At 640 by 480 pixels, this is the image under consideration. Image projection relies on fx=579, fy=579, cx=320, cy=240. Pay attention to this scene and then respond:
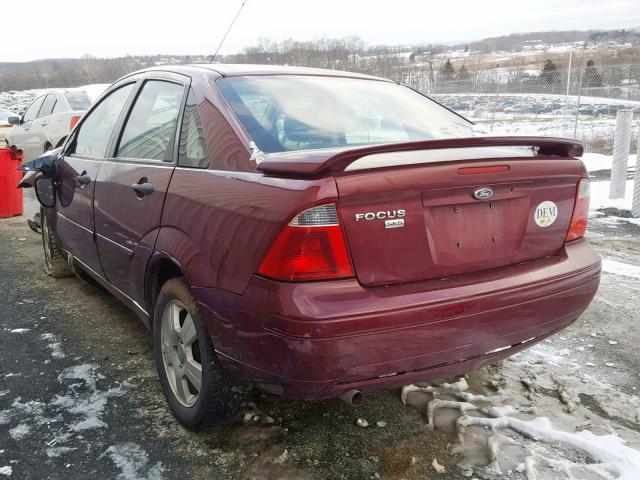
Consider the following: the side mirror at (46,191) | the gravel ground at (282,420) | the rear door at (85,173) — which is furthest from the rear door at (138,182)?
the side mirror at (46,191)

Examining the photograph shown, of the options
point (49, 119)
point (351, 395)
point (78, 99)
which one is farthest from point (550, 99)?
point (351, 395)

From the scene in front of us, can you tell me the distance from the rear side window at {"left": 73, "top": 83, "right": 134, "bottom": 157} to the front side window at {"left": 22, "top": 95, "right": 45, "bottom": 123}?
26.1 feet

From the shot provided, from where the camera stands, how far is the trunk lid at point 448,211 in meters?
2.00

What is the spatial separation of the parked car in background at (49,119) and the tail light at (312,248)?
8.38 m

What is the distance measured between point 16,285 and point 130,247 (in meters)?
2.50

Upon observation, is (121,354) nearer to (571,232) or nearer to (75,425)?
(75,425)

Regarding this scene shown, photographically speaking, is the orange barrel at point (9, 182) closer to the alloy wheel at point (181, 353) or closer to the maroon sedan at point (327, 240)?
the maroon sedan at point (327, 240)

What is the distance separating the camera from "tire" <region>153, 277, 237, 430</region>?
2.38m

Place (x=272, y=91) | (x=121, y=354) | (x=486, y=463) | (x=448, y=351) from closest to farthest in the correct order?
(x=448, y=351), (x=486, y=463), (x=272, y=91), (x=121, y=354)

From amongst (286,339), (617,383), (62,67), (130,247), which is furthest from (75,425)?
(62,67)

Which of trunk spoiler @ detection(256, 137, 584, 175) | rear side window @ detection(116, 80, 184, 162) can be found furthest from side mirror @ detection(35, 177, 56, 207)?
trunk spoiler @ detection(256, 137, 584, 175)

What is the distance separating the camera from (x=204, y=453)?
2475mm

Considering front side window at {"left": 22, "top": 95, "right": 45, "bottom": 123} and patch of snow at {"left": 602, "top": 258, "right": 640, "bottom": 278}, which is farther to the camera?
front side window at {"left": 22, "top": 95, "right": 45, "bottom": 123}

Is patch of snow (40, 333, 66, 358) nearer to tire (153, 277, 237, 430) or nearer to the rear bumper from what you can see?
tire (153, 277, 237, 430)
